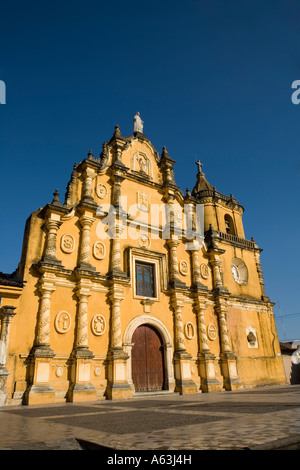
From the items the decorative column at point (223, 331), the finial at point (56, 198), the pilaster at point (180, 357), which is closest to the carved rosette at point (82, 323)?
the finial at point (56, 198)

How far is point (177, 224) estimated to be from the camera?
19781 mm

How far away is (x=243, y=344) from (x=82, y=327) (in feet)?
36.0

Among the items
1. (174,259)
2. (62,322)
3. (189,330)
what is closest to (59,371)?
(62,322)

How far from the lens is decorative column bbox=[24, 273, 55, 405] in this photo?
11.4 m

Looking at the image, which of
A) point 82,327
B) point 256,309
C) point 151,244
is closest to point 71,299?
point 82,327

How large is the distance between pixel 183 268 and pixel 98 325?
653cm

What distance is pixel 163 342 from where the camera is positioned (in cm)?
1625

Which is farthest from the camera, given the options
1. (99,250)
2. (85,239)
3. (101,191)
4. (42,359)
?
(101,191)

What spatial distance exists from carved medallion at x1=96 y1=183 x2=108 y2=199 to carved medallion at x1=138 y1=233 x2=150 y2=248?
291 centimetres

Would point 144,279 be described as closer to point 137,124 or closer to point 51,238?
point 51,238

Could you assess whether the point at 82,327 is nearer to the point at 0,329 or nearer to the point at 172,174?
the point at 0,329

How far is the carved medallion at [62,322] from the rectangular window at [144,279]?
3937mm

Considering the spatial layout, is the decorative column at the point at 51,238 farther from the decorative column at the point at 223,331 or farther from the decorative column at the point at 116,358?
the decorative column at the point at 223,331

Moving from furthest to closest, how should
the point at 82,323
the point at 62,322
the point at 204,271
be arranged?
the point at 204,271
the point at 82,323
the point at 62,322
